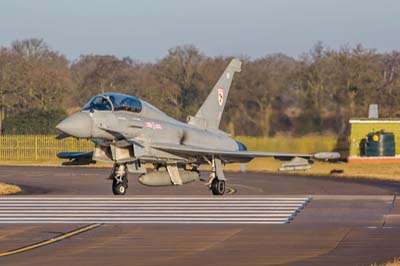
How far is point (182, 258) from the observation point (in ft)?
44.6

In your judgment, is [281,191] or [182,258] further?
[281,191]

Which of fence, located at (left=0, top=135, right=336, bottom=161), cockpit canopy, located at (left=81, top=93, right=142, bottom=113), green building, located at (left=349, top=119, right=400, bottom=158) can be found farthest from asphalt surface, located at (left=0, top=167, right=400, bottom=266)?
fence, located at (left=0, top=135, right=336, bottom=161)

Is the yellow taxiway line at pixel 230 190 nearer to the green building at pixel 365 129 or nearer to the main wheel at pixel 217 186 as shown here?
the main wheel at pixel 217 186

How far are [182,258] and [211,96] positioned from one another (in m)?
16.1

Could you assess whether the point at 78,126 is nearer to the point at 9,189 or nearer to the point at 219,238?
the point at 9,189

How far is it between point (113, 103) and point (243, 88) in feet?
71.2

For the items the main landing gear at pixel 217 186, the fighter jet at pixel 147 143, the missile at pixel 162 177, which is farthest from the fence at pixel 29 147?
the main landing gear at pixel 217 186

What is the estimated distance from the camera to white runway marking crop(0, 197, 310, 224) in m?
19.5

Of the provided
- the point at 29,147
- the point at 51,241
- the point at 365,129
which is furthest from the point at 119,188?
the point at 29,147

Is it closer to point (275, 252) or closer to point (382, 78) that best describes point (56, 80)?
point (382, 78)

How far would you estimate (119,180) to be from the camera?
26391 mm

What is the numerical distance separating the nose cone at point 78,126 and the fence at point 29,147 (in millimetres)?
32053

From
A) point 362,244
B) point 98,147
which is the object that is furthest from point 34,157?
point 362,244

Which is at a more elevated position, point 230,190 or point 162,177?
point 162,177
